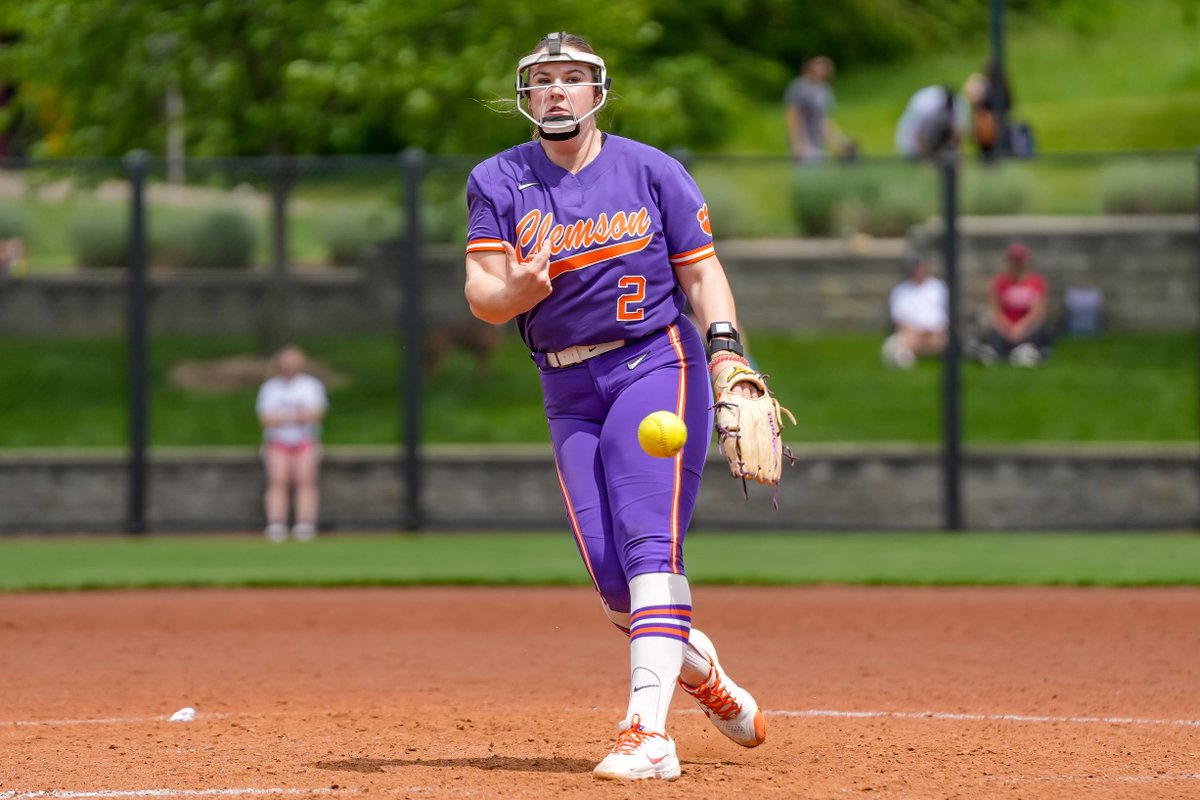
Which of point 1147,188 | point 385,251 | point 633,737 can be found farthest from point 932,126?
point 633,737

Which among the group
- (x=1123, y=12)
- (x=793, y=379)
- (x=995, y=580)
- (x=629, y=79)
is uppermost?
(x=1123, y=12)

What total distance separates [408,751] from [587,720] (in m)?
0.91

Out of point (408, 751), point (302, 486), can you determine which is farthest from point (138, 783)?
point (302, 486)

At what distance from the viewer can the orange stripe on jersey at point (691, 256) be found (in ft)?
17.1

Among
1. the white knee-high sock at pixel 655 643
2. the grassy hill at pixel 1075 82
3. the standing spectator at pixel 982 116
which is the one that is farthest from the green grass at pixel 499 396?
the grassy hill at pixel 1075 82

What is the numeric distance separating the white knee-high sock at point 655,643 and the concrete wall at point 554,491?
8875 millimetres

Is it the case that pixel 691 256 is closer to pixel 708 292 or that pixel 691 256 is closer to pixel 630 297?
pixel 708 292

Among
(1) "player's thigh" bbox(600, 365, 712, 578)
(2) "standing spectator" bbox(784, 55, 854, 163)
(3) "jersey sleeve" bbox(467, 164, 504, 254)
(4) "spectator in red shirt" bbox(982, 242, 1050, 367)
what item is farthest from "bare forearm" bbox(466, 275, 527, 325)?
(2) "standing spectator" bbox(784, 55, 854, 163)

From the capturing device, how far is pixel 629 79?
17.5 metres

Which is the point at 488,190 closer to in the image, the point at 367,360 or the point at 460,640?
the point at 460,640

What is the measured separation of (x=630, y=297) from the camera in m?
5.12

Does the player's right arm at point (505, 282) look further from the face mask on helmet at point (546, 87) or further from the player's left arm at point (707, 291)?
the player's left arm at point (707, 291)

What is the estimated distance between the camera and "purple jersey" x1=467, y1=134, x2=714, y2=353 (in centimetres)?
509

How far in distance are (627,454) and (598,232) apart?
0.64 m
